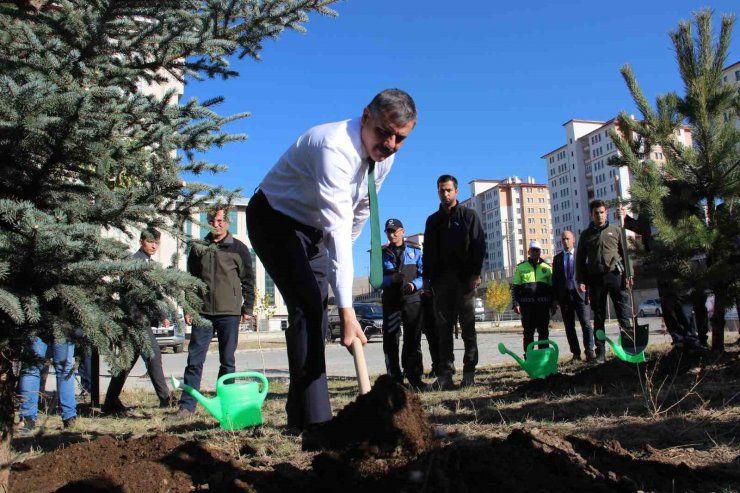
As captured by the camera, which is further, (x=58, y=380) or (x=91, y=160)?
(x=58, y=380)

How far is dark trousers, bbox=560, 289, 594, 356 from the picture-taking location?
25.2 ft

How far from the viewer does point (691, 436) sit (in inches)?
109

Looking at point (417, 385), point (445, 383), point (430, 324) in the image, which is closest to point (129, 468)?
point (445, 383)

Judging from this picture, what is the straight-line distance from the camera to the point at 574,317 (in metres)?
7.77

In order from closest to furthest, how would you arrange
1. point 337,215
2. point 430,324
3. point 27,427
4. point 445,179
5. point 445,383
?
point 337,215
point 27,427
point 445,383
point 445,179
point 430,324

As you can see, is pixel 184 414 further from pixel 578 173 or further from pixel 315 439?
pixel 578 173

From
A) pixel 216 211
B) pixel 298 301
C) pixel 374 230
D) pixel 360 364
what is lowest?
pixel 360 364

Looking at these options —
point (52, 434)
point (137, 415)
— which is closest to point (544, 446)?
point (52, 434)

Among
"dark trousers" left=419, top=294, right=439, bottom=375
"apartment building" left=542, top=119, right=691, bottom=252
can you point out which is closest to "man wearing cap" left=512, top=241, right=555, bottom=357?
"dark trousers" left=419, top=294, right=439, bottom=375

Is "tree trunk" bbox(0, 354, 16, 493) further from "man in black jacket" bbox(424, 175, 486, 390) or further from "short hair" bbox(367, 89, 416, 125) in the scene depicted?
"man in black jacket" bbox(424, 175, 486, 390)

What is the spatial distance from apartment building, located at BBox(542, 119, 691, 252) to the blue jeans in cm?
9166

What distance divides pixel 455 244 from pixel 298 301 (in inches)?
123

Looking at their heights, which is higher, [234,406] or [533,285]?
[533,285]

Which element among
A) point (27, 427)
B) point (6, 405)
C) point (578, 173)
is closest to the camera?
point (6, 405)
